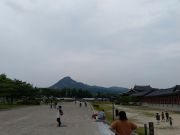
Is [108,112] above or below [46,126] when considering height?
above

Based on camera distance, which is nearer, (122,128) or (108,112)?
(122,128)

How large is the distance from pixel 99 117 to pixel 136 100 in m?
100

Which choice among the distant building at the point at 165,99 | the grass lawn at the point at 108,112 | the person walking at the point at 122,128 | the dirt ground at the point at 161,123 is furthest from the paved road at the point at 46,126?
the distant building at the point at 165,99

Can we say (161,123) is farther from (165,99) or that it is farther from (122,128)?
(165,99)

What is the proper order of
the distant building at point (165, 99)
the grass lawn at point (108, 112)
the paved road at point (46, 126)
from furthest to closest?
the distant building at point (165, 99), the grass lawn at point (108, 112), the paved road at point (46, 126)

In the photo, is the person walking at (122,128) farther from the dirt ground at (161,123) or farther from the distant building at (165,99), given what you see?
the distant building at (165,99)

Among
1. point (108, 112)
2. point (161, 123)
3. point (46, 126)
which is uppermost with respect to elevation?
point (108, 112)

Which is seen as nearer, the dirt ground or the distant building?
the dirt ground

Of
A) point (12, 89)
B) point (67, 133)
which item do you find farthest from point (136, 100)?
point (67, 133)

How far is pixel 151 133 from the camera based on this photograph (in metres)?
16.4

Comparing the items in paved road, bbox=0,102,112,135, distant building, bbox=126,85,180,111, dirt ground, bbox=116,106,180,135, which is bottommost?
dirt ground, bbox=116,106,180,135

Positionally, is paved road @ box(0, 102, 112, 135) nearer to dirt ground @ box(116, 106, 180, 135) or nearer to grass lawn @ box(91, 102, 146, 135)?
grass lawn @ box(91, 102, 146, 135)

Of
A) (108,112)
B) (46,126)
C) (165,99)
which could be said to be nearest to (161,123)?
(46,126)

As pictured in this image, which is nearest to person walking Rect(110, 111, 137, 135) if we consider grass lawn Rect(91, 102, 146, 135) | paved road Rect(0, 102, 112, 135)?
grass lawn Rect(91, 102, 146, 135)
